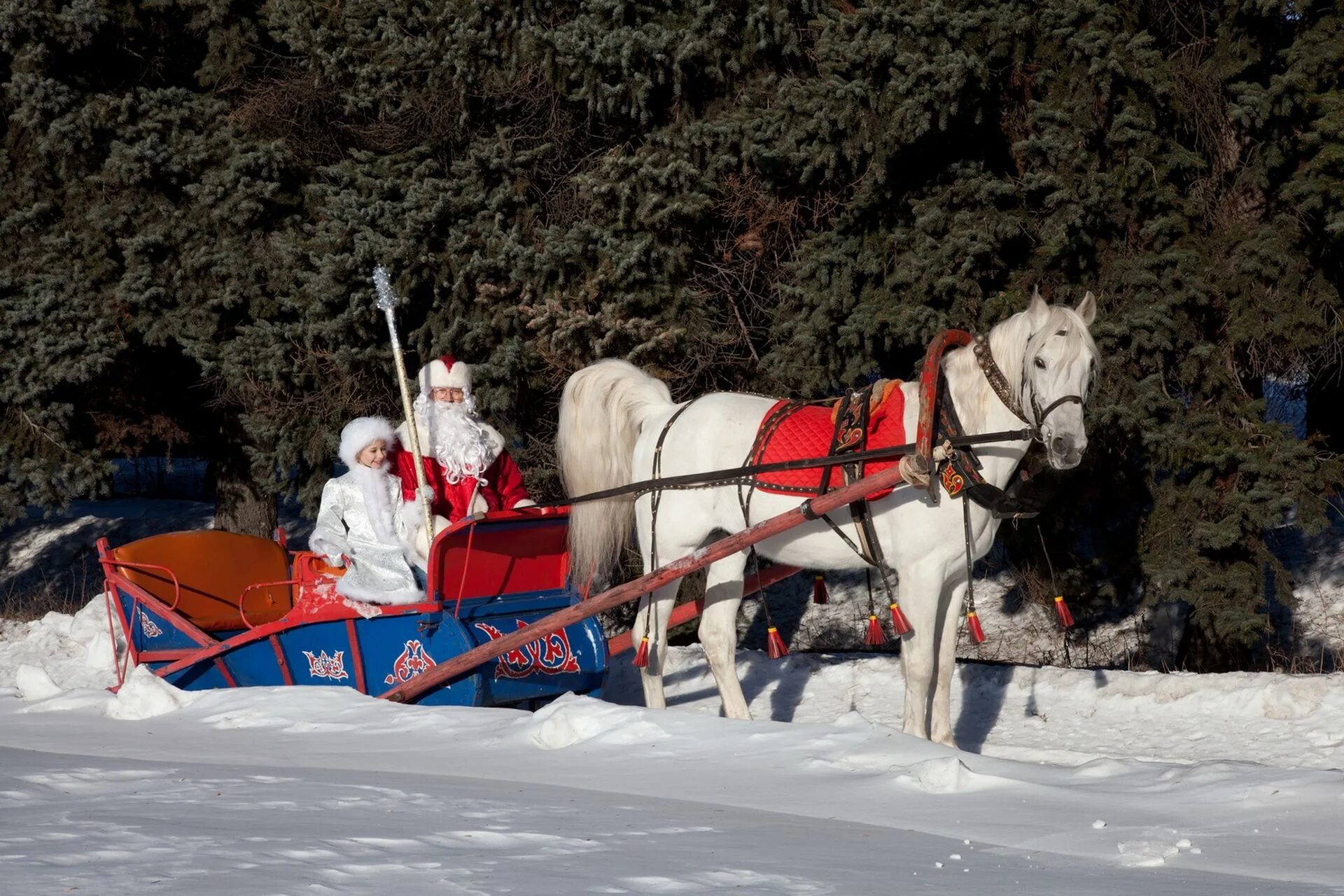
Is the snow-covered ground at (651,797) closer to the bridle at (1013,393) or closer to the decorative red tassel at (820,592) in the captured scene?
the decorative red tassel at (820,592)

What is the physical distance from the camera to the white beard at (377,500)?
24.1 feet

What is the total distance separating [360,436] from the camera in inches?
296

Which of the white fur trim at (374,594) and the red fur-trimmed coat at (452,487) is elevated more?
the red fur-trimmed coat at (452,487)

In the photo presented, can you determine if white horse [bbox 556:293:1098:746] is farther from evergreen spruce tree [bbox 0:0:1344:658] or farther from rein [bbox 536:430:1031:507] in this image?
evergreen spruce tree [bbox 0:0:1344:658]

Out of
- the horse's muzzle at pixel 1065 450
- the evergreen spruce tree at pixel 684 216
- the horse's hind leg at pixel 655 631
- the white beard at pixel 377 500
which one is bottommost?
the horse's hind leg at pixel 655 631

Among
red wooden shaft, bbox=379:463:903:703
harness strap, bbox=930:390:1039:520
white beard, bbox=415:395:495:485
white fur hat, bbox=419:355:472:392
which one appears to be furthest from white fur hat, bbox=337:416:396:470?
harness strap, bbox=930:390:1039:520

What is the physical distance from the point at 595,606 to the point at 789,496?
3.54ft

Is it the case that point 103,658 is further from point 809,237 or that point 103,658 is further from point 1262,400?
point 1262,400

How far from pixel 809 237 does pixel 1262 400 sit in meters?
3.31

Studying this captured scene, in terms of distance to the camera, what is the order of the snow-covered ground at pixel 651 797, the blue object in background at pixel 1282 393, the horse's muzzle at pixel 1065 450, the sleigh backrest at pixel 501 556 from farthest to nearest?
the blue object in background at pixel 1282 393 → the sleigh backrest at pixel 501 556 → the horse's muzzle at pixel 1065 450 → the snow-covered ground at pixel 651 797

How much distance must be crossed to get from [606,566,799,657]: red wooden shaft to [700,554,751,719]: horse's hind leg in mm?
299

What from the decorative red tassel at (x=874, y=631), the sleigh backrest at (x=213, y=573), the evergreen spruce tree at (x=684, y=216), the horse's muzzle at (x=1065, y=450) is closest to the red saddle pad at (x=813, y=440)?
the decorative red tassel at (x=874, y=631)

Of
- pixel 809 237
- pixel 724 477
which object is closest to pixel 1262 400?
pixel 809 237

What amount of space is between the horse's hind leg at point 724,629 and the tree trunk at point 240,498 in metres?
6.92
